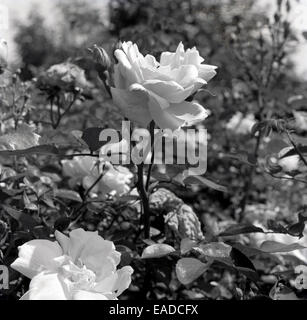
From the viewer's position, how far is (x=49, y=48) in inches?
711

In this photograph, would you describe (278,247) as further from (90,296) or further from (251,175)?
(251,175)

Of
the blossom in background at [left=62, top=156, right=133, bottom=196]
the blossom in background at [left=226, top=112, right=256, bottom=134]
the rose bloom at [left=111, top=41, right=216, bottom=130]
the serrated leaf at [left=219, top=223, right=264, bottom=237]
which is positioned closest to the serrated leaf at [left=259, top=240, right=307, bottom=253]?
the serrated leaf at [left=219, top=223, right=264, bottom=237]

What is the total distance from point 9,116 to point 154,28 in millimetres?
1191

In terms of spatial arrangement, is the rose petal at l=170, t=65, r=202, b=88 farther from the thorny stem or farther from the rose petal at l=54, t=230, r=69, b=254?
the thorny stem

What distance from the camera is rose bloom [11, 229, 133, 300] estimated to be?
0.81 m

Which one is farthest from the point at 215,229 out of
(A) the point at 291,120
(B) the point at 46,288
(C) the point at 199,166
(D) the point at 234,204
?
(D) the point at 234,204

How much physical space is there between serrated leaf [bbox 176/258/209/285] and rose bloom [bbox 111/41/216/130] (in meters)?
0.22

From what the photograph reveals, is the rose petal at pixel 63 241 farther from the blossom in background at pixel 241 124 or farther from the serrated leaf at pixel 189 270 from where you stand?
the blossom in background at pixel 241 124

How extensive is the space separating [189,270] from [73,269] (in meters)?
0.19

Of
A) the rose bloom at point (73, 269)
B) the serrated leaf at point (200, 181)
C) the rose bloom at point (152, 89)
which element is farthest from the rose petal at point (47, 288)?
the serrated leaf at point (200, 181)

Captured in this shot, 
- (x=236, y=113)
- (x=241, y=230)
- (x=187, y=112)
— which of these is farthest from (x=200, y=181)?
(x=236, y=113)
